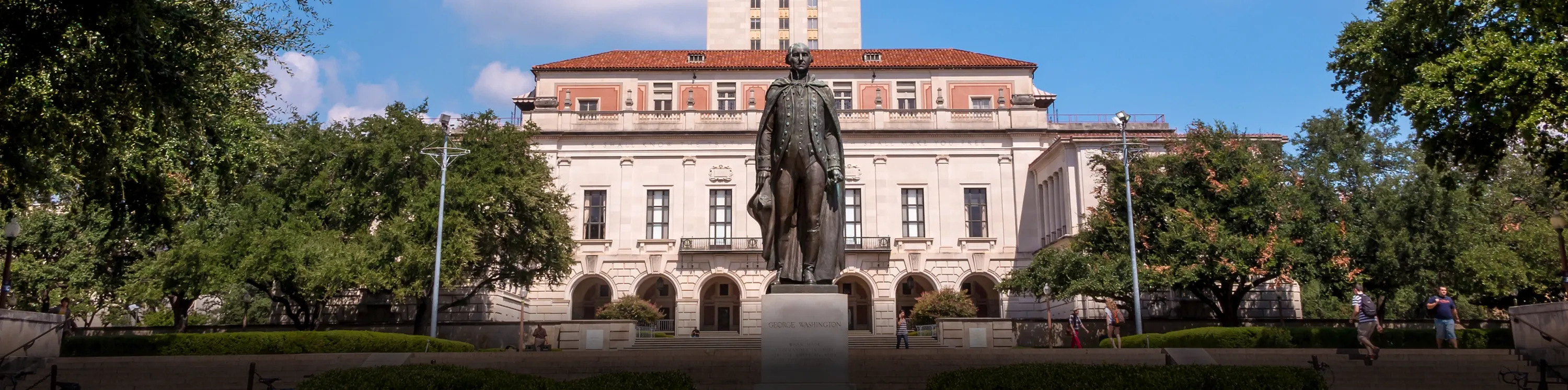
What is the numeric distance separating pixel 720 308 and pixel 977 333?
23.2m

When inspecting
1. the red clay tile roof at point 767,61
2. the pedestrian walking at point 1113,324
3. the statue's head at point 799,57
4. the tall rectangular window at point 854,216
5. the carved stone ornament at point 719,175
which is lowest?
the pedestrian walking at point 1113,324

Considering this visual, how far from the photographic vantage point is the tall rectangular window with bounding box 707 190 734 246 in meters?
49.0

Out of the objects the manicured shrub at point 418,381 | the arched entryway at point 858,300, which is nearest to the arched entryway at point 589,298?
the arched entryway at point 858,300

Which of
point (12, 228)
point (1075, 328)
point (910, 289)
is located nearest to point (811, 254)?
point (12, 228)

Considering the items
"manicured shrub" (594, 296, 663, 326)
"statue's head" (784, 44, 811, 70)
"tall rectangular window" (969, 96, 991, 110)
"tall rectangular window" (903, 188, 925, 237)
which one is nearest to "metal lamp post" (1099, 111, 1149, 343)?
"tall rectangular window" (903, 188, 925, 237)

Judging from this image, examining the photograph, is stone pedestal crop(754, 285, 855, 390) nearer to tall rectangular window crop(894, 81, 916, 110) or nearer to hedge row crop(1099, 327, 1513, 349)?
hedge row crop(1099, 327, 1513, 349)

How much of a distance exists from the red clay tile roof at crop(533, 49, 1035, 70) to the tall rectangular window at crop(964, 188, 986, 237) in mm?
7468

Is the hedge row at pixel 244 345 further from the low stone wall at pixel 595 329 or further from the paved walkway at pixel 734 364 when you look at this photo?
the low stone wall at pixel 595 329

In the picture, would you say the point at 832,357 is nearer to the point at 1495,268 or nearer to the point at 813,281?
the point at 813,281

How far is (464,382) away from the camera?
32.9 ft

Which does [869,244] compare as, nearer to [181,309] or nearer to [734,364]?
[181,309]

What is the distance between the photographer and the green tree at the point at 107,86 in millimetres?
12008

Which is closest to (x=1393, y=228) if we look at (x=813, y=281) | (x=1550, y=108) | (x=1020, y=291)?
(x=1020, y=291)

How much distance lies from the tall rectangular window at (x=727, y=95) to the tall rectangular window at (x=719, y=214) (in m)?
6.43
